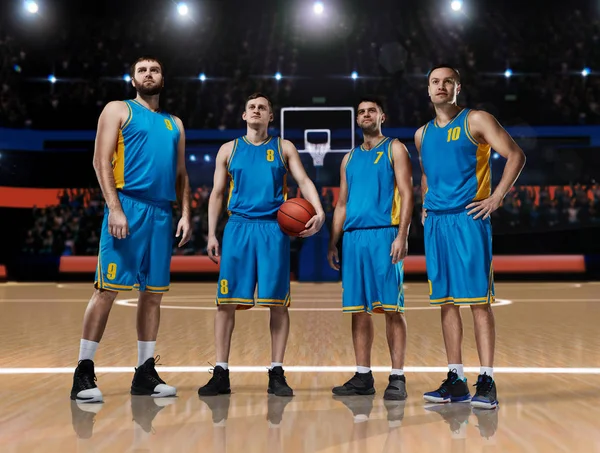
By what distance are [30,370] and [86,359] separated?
2.81 ft

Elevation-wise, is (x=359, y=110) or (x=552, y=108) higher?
(x=552, y=108)

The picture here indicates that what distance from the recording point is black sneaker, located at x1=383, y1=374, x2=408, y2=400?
2.94 meters

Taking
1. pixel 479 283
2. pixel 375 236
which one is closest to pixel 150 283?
pixel 375 236

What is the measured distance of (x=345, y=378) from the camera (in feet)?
11.3

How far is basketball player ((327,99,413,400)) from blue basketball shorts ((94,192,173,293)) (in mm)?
861

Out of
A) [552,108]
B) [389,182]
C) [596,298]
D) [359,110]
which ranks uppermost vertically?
[552,108]

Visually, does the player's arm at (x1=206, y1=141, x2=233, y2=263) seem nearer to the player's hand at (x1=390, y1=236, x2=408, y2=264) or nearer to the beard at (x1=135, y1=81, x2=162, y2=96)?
the beard at (x1=135, y1=81, x2=162, y2=96)

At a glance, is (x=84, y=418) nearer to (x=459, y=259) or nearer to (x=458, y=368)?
(x=458, y=368)

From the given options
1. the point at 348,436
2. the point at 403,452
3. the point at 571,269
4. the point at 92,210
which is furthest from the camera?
the point at 92,210

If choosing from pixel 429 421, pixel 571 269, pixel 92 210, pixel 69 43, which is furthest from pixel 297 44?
pixel 429 421

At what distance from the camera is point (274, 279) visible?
10.8 ft

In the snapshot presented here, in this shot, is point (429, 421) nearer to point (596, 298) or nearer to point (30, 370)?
point (30, 370)

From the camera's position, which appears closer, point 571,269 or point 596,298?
point 596,298

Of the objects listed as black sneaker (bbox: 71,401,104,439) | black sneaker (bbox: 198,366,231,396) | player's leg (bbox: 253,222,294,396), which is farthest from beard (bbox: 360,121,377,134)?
black sneaker (bbox: 71,401,104,439)
